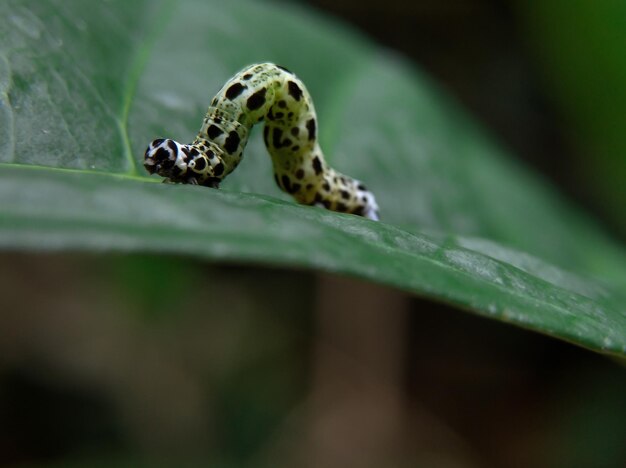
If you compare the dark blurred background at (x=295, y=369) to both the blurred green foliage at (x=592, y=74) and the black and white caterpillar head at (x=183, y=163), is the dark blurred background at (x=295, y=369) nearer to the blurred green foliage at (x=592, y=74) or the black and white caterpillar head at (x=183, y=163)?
the blurred green foliage at (x=592, y=74)

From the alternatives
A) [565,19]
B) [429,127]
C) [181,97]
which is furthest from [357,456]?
[181,97]

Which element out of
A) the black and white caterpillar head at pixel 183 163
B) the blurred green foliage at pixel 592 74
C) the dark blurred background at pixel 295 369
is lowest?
the dark blurred background at pixel 295 369

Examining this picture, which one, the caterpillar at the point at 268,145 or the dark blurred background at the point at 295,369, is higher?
the caterpillar at the point at 268,145

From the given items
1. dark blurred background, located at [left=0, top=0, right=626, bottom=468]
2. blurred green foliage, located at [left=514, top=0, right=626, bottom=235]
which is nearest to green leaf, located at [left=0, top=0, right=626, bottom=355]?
blurred green foliage, located at [left=514, top=0, right=626, bottom=235]

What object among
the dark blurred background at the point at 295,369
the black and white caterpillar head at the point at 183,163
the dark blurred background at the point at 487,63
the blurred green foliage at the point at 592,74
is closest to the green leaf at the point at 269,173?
the black and white caterpillar head at the point at 183,163

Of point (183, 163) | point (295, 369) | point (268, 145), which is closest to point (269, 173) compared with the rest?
point (268, 145)

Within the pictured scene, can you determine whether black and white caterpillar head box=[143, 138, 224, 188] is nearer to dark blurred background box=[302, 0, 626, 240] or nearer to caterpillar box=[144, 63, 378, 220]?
caterpillar box=[144, 63, 378, 220]
